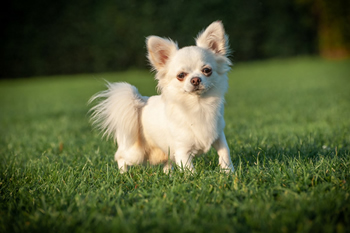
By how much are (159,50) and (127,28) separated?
55.1ft

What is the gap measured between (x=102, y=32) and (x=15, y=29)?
4400mm

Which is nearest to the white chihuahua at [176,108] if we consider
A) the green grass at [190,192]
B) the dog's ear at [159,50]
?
the dog's ear at [159,50]

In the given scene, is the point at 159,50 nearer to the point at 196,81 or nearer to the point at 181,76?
the point at 181,76

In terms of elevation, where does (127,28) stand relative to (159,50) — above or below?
above

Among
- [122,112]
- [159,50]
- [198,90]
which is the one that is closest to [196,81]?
[198,90]

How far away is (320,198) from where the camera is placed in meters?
1.93

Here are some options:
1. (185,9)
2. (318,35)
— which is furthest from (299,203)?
(318,35)

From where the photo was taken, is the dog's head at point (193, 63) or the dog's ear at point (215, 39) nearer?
the dog's head at point (193, 63)

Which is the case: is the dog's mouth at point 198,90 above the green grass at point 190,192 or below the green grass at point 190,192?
above

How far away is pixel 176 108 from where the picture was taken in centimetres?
273

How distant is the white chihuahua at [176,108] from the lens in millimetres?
2643

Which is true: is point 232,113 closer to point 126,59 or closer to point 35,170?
point 35,170

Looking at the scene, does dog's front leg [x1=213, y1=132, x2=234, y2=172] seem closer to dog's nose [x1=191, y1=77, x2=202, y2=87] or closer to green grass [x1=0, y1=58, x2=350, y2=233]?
green grass [x1=0, y1=58, x2=350, y2=233]

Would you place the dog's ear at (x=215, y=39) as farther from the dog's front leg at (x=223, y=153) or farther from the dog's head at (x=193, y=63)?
the dog's front leg at (x=223, y=153)
